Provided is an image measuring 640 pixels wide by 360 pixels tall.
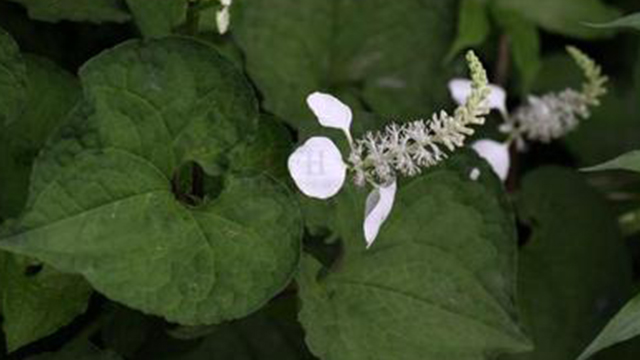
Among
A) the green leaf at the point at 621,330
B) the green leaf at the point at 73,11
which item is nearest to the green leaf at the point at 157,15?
the green leaf at the point at 73,11

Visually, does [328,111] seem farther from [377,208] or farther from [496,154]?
[496,154]

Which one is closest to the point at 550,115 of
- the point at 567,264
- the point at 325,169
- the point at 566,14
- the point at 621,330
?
the point at 567,264

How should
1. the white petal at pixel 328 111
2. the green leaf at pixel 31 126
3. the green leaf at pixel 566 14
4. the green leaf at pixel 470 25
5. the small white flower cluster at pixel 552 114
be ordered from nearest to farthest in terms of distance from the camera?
the white petal at pixel 328 111, the green leaf at pixel 31 126, the small white flower cluster at pixel 552 114, the green leaf at pixel 470 25, the green leaf at pixel 566 14

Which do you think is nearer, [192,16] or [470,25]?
[192,16]

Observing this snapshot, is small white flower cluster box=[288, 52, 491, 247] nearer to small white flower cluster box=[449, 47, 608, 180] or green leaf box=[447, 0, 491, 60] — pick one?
small white flower cluster box=[449, 47, 608, 180]

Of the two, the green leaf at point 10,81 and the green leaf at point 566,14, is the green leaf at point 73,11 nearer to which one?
the green leaf at point 10,81

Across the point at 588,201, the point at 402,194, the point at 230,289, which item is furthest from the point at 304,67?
the point at 230,289
